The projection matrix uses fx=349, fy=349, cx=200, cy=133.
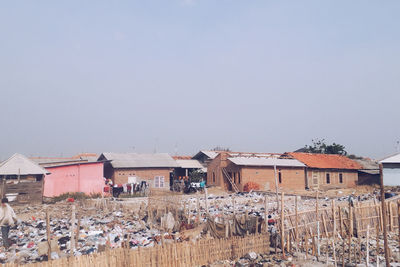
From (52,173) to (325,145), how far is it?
31.0m

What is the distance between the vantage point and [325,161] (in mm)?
31953

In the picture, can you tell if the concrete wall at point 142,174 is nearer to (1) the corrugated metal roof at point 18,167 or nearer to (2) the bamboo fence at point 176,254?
(1) the corrugated metal roof at point 18,167

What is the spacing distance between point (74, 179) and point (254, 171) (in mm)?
13296

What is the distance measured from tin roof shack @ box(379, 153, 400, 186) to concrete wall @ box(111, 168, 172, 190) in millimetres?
16757

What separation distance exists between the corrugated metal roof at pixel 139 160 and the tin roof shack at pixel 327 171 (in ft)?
35.2

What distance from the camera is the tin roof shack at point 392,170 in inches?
1036

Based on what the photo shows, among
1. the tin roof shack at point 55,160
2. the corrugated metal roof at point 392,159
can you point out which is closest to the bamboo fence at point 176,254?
the tin roof shack at point 55,160

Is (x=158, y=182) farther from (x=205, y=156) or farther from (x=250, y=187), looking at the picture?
(x=250, y=187)


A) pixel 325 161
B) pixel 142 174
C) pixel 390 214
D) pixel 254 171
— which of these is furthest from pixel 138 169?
pixel 390 214

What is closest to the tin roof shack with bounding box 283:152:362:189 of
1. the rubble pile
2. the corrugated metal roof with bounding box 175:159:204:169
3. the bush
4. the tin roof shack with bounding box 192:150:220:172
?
the bush

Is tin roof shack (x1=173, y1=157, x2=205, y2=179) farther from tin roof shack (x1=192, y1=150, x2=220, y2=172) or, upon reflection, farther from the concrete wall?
the concrete wall

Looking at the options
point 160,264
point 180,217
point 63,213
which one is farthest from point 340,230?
point 63,213

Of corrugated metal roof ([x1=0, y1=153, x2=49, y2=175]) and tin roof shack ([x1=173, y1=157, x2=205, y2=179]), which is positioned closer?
corrugated metal roof ([x1=0, y1=153, x2=49, y2=175])

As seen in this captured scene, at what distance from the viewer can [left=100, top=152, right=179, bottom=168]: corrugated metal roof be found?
89.1 ft
